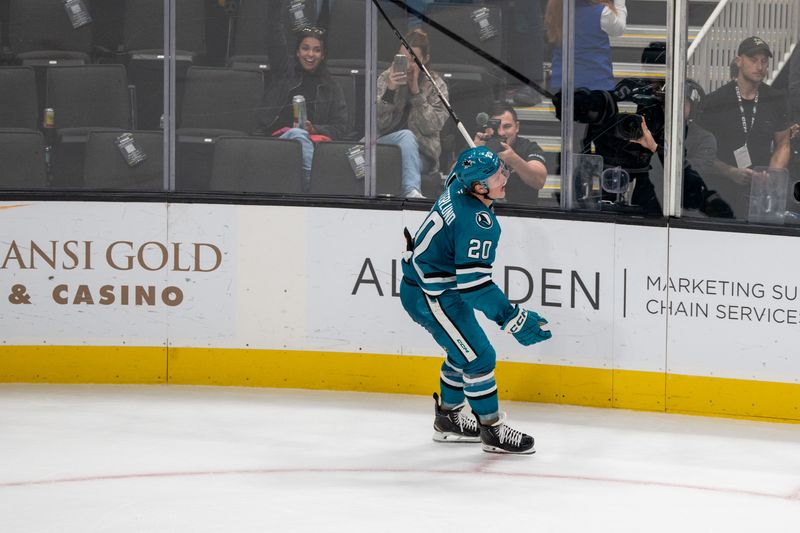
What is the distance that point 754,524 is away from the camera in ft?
16.0

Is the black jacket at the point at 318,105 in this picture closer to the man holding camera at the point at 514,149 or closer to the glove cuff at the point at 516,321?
the man holding camera at the point at 514,149

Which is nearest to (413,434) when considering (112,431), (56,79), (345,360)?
(345,360)

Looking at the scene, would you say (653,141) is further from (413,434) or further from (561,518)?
(561,518)

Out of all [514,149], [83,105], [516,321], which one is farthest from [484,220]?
[83,105]

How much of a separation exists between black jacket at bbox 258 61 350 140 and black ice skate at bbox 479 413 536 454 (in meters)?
2.05

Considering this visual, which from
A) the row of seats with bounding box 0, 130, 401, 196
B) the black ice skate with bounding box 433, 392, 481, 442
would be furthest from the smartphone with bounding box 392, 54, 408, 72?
the black ice skate with bounding box 433, 392, 481, 442

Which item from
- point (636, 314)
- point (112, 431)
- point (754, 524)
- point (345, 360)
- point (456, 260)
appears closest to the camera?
point (754, 524)

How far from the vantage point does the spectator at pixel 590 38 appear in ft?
21.8

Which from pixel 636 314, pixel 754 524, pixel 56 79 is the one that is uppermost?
pixel 56 79

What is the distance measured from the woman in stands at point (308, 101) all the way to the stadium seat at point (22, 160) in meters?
1.21

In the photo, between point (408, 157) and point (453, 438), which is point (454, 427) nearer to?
point (453, 438)

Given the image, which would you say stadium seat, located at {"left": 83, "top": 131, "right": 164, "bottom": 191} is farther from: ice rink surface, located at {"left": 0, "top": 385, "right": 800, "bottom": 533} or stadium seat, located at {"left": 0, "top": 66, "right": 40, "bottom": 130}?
A: ice rink surface, located at {"left": 0, "top": 385, "right": 800, "bottom": 533}

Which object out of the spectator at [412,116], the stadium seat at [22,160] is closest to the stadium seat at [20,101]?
the stadium seat at [22,160]

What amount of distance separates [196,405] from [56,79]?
1968mm
